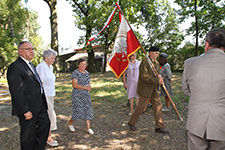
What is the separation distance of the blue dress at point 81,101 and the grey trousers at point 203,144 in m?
2.65

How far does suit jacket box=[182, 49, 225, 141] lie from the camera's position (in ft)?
6.66

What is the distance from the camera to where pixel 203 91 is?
2.09m

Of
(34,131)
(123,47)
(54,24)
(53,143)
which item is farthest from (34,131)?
(54,24)

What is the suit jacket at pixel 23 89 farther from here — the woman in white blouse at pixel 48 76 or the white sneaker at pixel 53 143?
the white sneaker at pixel 53 143

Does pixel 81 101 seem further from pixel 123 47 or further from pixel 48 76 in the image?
pixel 123 47

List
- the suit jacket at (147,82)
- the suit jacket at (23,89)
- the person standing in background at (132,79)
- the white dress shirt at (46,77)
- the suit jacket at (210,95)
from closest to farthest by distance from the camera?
1. the suit jacket at (210,95)
2. the suit jacket at (23,89)
3. the white dress shirt at (46,77)
4. the suit jacket at (147,82)
5. the person standing in background at (132,79)

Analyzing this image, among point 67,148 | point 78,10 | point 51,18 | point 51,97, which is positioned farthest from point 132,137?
point 78,10

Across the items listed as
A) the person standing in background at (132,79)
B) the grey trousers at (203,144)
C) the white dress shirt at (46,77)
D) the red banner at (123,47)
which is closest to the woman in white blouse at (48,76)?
the white dress shirt at (46,77)

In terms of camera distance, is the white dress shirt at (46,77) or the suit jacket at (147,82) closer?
the white dress shirt at (46,77)

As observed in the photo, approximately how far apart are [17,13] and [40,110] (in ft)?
88.3

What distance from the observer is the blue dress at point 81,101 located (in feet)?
14.1

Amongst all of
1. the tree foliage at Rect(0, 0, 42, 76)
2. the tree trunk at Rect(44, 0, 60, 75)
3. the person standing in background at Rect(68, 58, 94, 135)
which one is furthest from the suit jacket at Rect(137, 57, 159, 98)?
the tree foliage at Rect(0, 0, 42, 76)

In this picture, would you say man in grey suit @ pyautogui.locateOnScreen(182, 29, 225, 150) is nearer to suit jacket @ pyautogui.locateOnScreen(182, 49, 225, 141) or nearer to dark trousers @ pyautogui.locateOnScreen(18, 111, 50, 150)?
suit jacket @ pyautogui.locateOnScreen(182, 49, 225, 141)

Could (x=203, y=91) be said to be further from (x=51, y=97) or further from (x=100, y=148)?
(x=51, y=97)
